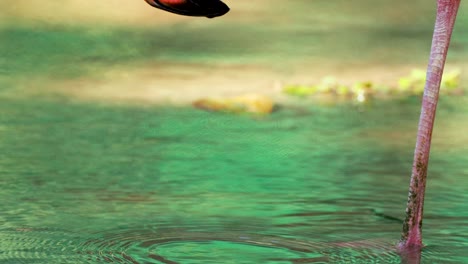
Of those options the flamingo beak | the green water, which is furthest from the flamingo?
the green water

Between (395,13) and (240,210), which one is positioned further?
(395,13)

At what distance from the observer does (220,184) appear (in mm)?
4145

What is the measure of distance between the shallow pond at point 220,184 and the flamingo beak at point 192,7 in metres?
0.69

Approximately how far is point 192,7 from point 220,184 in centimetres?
127

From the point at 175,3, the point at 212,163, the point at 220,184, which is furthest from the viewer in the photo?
the point at 212,163

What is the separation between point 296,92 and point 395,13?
206cm

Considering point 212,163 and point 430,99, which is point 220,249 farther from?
point 212,163

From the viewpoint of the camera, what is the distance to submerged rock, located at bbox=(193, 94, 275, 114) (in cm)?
537

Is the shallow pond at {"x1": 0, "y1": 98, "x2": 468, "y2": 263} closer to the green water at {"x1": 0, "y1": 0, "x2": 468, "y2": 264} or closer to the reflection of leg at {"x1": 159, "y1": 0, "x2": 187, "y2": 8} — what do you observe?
the green water at {"x1": 0, "y1": 0, "x2": 468, "y2": 264}

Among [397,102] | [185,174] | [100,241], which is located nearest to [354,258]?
[100,241]

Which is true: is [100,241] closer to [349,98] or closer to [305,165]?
[305,165]

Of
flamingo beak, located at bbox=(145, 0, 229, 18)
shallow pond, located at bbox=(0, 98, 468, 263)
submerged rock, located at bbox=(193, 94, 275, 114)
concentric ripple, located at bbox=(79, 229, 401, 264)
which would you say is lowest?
concentric ripple, located at bbox=(79, 229, 401, 264)

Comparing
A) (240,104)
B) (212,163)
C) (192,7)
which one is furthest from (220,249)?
(240,104)

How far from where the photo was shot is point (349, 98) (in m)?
5.66
